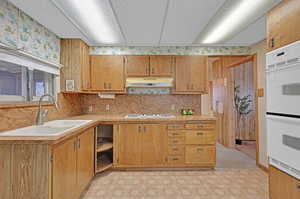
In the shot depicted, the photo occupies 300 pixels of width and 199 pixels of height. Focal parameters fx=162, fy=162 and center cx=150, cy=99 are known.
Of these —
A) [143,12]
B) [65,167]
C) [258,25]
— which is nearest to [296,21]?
[258,25]

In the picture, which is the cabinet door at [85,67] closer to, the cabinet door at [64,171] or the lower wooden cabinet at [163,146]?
the lower wooden cabinet at [163,146]

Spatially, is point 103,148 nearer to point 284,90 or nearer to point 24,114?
point 24,114

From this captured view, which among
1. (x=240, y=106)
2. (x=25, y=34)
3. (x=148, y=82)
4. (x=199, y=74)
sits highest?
(x=25, y=34)

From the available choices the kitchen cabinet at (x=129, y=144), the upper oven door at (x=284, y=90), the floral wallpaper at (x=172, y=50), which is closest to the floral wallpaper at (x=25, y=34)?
the floral wallpaper at (x=172, y=50)

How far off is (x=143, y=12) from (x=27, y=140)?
6.17 feet

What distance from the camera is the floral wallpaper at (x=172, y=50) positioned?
11.1 feet

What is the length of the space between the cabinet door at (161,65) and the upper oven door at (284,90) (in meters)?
1.84

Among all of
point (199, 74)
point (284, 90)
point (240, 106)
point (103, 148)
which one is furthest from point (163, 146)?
point (240, 106)

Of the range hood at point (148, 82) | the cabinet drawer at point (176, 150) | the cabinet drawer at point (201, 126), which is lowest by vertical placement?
the cabinet drawer at point (176, 150)

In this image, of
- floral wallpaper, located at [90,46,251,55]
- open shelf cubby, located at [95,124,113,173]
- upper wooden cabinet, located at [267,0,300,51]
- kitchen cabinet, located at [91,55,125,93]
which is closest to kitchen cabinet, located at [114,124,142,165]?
open shelf cubby, located at [95,124,113,173]

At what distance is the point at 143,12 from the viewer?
2.07 metres

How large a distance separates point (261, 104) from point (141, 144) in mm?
2336

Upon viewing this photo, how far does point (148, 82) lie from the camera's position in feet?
10.7

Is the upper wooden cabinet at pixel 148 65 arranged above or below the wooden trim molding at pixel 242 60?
below
